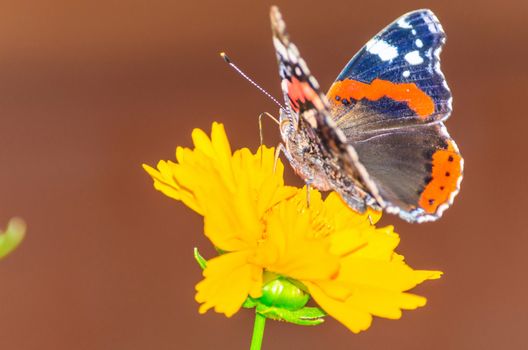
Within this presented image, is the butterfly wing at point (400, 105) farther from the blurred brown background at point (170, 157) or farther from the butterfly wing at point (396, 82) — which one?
the blurred brown background at point (170, 157)

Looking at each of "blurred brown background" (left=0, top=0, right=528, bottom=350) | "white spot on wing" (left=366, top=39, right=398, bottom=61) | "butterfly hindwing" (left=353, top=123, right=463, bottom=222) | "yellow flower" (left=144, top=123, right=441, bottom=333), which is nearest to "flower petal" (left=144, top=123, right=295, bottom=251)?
"yellow flower" (left=144, top=123, right=441, bottom=333)

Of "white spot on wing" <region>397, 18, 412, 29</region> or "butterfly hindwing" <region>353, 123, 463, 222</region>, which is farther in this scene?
"white spot on wing" <region>397, 18, 412, 29</region>

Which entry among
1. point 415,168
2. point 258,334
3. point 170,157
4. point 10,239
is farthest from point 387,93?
point 170,157

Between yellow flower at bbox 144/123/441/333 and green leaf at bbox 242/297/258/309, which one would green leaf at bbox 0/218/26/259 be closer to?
yellow flower at bbox 144/123/441/333

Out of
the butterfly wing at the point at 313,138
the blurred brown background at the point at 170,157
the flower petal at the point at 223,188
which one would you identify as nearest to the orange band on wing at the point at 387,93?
the butterfly wing at the point at 313,138

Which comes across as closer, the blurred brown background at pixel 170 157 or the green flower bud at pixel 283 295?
the green flower bud at pixel 283 295

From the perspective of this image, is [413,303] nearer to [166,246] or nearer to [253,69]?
[166,246]

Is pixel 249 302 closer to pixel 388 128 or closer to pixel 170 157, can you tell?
pixel 388 128

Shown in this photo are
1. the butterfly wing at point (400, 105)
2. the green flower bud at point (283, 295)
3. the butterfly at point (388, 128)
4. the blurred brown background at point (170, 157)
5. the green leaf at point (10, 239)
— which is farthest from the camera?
the blurred brown background at point (170, 157)
